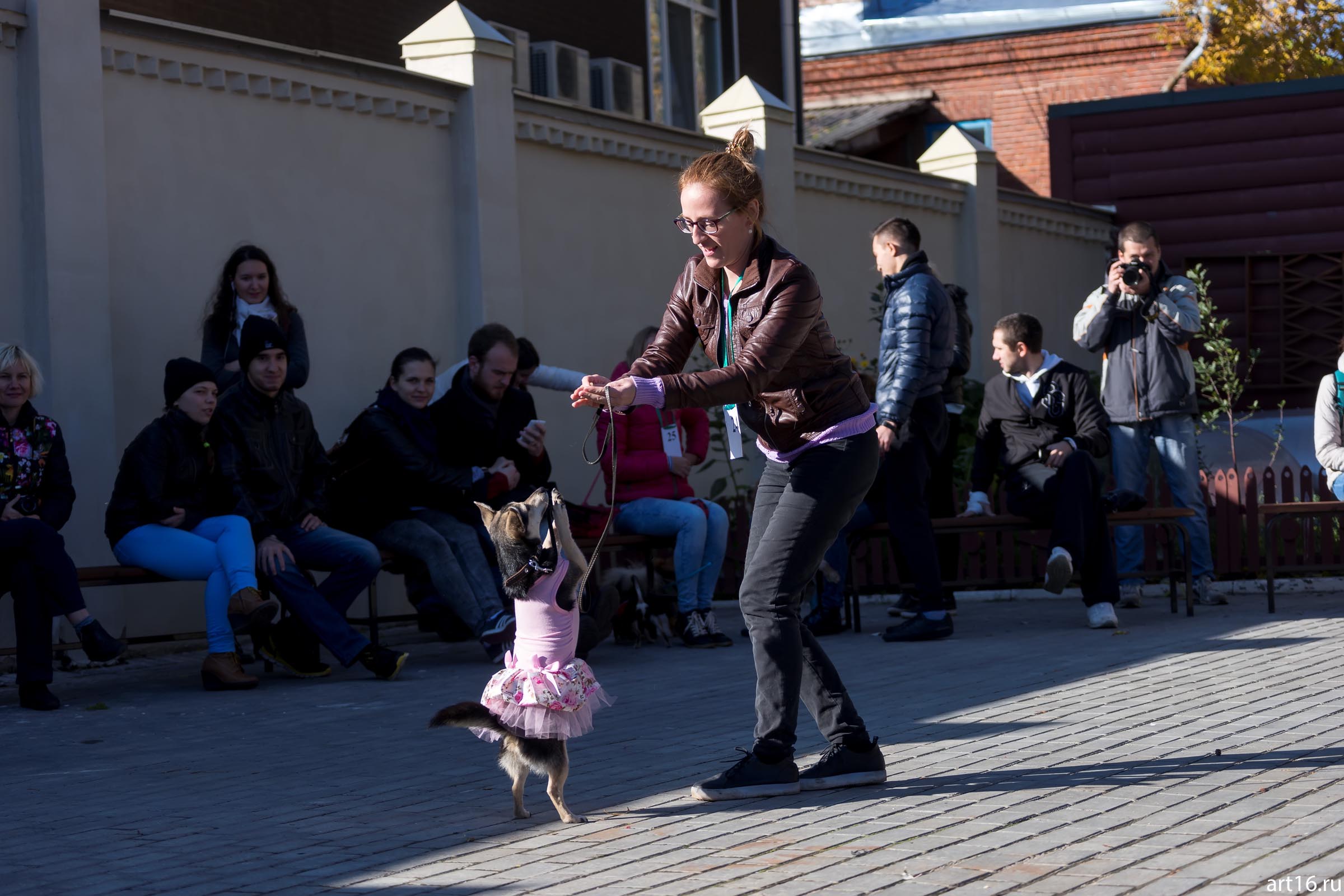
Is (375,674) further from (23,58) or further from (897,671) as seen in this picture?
(23,58)

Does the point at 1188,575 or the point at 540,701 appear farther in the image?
the point at 1188,575

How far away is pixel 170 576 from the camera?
8.64 m

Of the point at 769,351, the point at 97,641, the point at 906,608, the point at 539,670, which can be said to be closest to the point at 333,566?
the point at 97,641

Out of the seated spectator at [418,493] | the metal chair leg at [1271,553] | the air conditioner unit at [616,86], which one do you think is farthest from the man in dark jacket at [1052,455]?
the air conditioner unit at [616,86]

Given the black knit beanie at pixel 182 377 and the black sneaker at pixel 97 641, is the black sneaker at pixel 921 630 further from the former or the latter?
the black sneaker at pixel 97 641

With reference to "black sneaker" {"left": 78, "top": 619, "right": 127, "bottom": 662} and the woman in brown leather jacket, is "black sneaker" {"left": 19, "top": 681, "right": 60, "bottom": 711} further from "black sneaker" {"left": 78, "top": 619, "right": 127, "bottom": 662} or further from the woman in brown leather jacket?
the woman in brown leather jacket

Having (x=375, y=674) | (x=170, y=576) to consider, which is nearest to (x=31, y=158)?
(x=170, y=576)

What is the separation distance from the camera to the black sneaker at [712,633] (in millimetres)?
9930

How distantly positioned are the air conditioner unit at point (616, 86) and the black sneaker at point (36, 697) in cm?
1239

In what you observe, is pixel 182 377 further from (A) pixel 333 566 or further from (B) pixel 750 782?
(B) pixel 750 782

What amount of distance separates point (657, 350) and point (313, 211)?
20.6ft

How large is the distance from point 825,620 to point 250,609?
3.65m

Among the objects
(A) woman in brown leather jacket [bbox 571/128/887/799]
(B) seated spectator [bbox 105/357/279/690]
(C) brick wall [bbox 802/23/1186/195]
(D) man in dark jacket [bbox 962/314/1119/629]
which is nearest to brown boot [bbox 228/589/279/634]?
(B) seated spectator [bbox 105/357/279/690]

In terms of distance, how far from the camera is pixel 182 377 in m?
8.77
